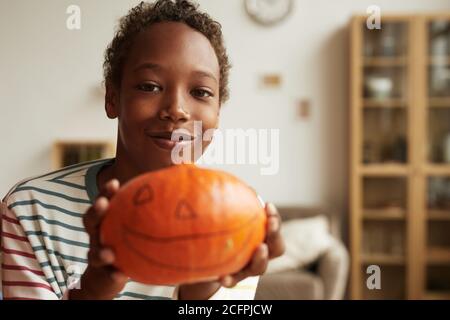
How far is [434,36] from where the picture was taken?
240 cm

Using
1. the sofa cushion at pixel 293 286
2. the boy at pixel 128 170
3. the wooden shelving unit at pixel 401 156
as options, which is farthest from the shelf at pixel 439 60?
the boy at pixel 128 170

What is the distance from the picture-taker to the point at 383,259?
2.46m

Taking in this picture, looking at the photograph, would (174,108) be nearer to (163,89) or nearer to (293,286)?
(163,89)

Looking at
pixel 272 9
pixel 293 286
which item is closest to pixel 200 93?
pixel 272 9

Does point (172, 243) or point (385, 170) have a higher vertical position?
point (172, 243)

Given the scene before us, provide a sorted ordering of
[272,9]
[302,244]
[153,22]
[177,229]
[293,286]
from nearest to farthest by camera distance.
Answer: [177,229], [153,22], [272,9], [293,286], [302,244]

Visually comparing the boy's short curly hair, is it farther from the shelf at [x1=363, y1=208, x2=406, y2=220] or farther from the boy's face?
the shelf at [x1=363, y1=208, x2=406, y2=220]

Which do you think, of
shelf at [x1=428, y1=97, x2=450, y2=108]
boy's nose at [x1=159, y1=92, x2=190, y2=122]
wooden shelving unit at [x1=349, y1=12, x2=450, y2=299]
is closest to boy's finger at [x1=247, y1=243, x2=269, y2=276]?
boy's nose at [x1=159, y1=92, x2=190, y2=122]

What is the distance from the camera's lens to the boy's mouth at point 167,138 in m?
0.36

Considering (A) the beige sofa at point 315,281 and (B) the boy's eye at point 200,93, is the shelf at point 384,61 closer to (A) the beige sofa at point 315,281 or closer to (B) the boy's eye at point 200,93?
(A) the beige sofa at point 315,281

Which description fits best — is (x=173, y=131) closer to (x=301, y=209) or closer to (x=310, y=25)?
(x=301, y=209)

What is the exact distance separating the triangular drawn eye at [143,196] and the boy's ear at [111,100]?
15cm

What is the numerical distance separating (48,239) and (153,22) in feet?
0.65
